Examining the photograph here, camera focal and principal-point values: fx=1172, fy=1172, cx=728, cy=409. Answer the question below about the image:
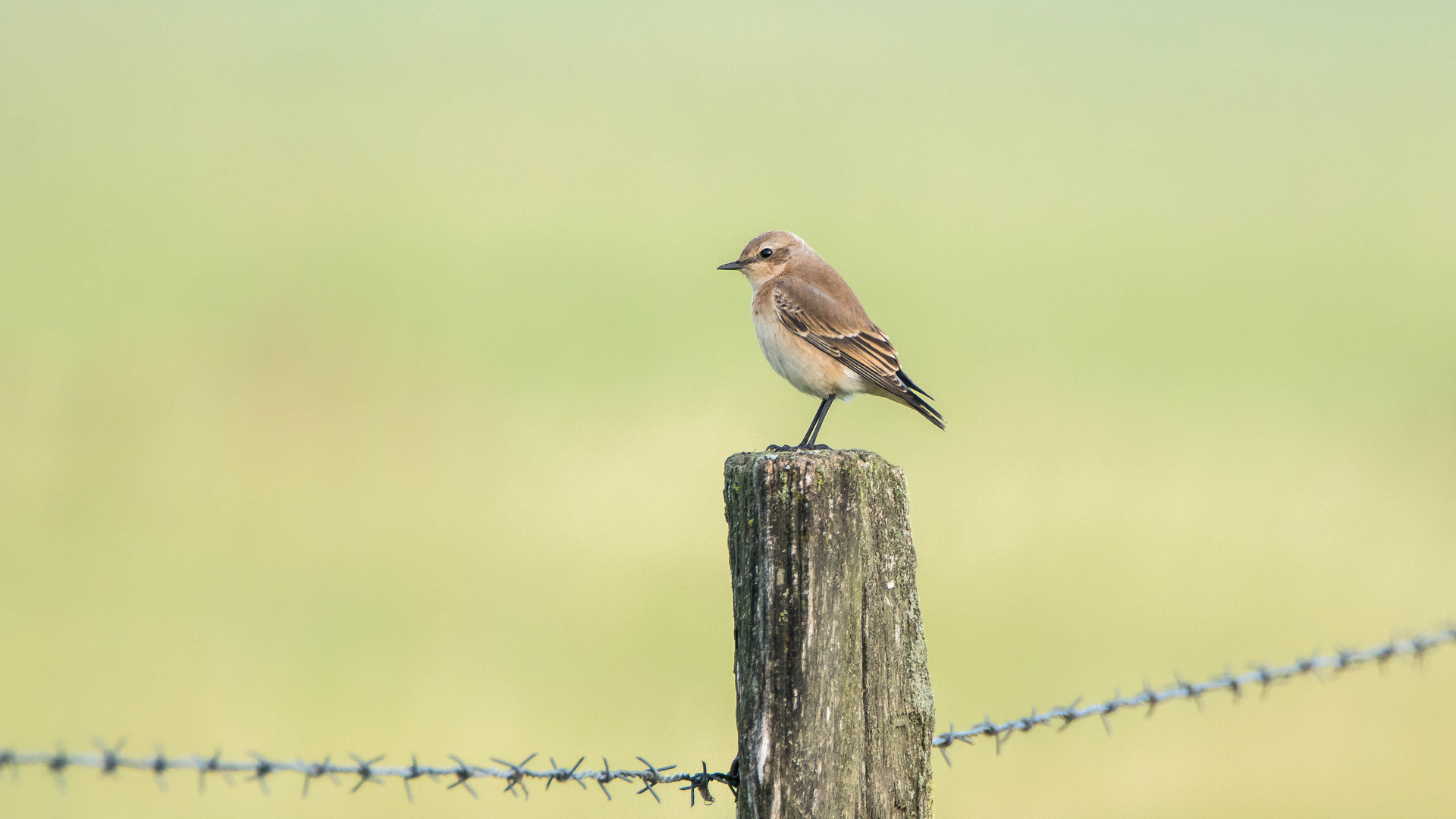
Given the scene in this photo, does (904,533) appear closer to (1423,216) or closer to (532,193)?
(532,193)

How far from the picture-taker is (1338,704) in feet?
27.1

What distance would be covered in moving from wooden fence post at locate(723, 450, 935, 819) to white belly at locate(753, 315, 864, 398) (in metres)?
2.95

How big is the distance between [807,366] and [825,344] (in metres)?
0.15

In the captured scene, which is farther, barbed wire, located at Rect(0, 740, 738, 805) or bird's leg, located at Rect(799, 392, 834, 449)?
bird's leg, located at Rect(799, 392, 834, 449)

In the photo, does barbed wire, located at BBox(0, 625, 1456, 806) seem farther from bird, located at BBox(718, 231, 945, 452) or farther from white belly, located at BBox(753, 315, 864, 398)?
white belly, located at BBox(753, 315, 864, 398)

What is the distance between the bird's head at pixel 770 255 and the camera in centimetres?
665

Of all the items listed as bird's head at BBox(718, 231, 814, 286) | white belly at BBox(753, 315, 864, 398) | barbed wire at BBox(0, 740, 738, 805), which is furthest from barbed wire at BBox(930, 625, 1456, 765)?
bird's head at BBox(718, 231, 814, 286)

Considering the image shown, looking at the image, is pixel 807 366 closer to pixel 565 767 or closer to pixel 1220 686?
pixel 1220 686

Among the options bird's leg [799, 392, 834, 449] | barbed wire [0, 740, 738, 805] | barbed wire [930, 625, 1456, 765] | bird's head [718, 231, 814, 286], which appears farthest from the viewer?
bird's head [718, 231, 814, 286]

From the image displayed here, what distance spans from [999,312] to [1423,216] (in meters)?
10.8

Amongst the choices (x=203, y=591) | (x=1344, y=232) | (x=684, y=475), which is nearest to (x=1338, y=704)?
(x=684, y=475)

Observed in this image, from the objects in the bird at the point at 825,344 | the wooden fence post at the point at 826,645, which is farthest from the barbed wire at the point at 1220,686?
the bird at the point at 825,344

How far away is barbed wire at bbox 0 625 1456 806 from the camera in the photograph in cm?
269

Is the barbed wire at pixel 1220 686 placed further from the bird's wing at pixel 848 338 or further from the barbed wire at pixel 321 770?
the bird's wing at pixel 848 338
